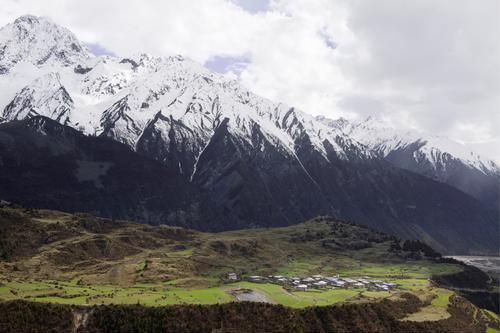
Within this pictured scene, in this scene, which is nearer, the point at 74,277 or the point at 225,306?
the point at 225,306

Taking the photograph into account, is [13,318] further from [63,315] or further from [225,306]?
[225,306]

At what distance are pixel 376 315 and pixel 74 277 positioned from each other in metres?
84.7

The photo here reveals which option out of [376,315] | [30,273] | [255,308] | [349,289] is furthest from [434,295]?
[30,273]

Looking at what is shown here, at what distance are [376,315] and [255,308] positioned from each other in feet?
99.2

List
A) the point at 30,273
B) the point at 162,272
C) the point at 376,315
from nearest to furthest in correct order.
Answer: the point at 376,315 < the point at 30,273 < the point at 162,272

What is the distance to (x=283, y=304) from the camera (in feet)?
469

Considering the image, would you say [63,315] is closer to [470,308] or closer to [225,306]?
[225,306]

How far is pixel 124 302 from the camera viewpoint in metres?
130

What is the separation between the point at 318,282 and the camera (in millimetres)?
184000

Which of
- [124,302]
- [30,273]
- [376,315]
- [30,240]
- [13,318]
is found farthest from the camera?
[30,240]

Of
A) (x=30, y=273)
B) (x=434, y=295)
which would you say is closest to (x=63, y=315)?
(x=30, y=273)

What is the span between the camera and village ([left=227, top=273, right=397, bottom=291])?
576 ft

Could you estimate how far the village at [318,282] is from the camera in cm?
17562

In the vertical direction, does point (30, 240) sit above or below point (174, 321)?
above
